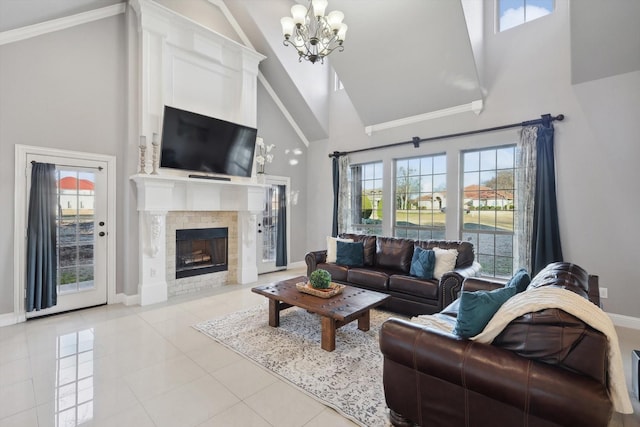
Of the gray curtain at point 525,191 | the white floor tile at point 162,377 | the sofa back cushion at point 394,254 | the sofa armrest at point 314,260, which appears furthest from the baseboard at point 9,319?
the gray curtain at point 525,191

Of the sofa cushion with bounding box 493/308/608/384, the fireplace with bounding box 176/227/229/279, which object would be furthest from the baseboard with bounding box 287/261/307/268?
the sofa cushion with bounding box 493/308/608/384

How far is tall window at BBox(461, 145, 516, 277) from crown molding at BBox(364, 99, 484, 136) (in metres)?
0.67

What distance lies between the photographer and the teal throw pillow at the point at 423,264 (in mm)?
3910

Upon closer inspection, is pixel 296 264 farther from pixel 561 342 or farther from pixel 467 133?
pixel 561 342

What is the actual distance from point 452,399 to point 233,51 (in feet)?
18.7

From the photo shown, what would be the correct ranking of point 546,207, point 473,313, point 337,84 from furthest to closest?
1. point 337,84
2. point 546,207
3. point 473,313

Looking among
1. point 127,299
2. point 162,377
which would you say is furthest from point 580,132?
point 127,299

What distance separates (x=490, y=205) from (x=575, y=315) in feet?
12.1

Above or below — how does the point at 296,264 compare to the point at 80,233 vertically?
below

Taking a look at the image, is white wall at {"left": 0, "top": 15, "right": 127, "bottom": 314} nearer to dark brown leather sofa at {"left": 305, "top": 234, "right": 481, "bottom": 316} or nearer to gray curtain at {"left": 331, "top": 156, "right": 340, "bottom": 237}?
dark brown leather sofa at {"left": 305, "top": 234, "right": 481, "bottom": 316}

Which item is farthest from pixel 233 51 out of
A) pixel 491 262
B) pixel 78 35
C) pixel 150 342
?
pixel 491 262

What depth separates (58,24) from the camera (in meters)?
3.76

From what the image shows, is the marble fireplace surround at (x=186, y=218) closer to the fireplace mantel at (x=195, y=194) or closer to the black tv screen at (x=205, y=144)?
the fireplace mantel at (x=195, y=194)

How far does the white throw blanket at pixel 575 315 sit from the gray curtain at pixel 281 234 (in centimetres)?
512
